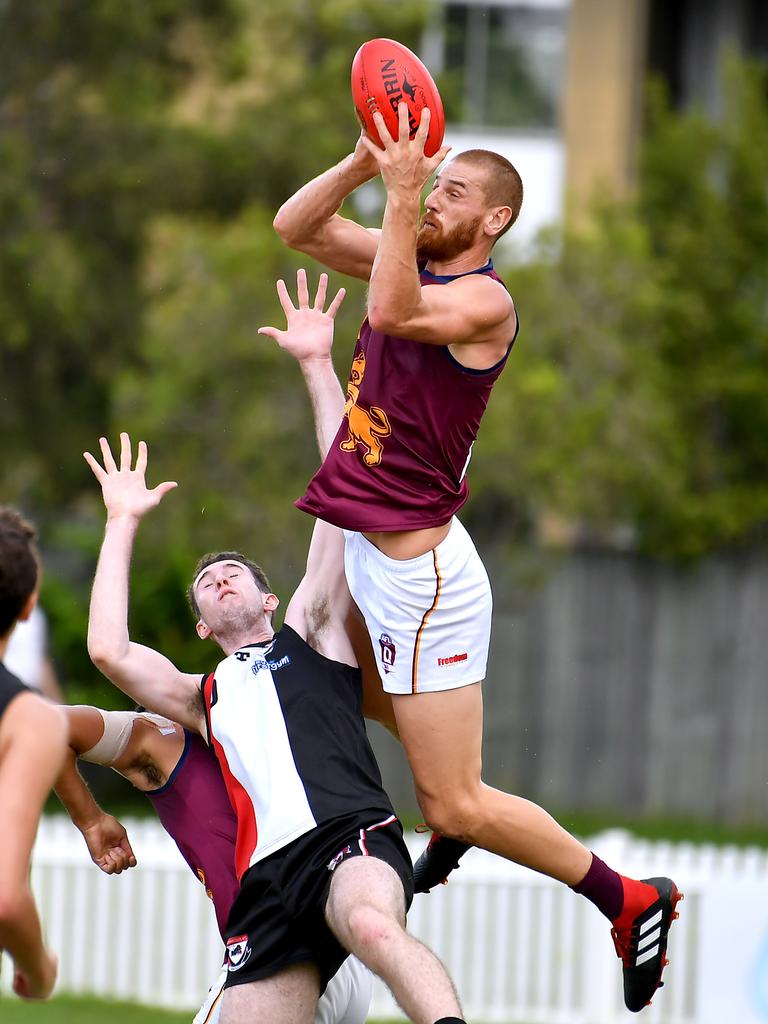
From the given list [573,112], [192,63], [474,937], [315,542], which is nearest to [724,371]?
[573,112]

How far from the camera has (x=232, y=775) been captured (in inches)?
191

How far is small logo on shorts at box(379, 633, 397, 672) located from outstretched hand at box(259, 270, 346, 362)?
108cm

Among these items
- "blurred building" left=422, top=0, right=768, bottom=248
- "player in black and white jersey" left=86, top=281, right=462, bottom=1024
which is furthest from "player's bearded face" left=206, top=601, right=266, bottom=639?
"blurred building" left=422, top=0, right=768, bottom=248

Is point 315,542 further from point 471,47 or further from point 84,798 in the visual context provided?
point 471,47

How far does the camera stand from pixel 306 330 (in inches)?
218

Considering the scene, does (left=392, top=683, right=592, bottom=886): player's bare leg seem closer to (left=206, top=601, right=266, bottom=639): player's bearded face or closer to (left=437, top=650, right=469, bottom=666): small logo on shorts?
(left=437, top=650, right=469, bottom=666): small logo on shorts

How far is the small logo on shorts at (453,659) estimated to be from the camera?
4.94 m

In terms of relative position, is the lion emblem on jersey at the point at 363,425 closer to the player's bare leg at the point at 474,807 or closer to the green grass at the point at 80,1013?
the player's bare leg at the point at 474,807

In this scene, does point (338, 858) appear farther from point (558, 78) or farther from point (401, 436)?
point (558, 78)

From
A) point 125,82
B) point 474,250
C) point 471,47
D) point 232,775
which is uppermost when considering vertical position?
point 471,47

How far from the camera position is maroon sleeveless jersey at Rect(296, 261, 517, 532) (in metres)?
4.88

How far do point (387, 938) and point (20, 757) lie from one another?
43.7 inches

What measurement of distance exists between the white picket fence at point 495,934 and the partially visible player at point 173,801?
4678 millimetres

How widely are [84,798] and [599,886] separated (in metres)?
1.65
